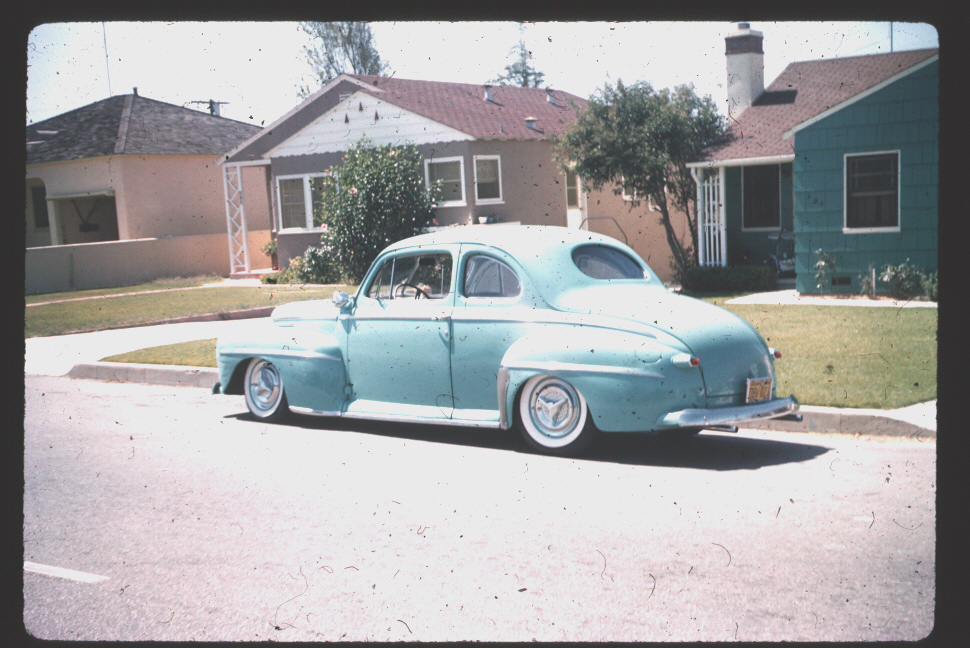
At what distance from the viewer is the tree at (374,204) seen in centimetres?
2355

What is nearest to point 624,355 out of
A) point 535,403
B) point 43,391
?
point 535,403

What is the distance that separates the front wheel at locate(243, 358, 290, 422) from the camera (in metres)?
8.57

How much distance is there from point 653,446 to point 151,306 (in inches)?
626

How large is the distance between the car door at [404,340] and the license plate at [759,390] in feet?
7.61

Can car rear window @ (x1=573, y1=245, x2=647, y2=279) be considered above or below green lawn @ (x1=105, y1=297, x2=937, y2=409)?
above

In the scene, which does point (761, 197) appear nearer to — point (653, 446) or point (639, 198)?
point (639, 198)

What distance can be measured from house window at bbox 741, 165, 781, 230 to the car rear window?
13.6 meters

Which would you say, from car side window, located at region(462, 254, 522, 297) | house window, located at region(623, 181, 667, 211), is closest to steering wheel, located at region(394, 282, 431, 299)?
car side window, located at region(462, 254, 522, 297)

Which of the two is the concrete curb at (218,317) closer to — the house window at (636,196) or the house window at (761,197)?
the house window at (636,196)

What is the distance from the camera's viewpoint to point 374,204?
23.5 m

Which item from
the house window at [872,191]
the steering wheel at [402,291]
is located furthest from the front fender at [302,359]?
the house window at [872,191]

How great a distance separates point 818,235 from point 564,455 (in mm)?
11714

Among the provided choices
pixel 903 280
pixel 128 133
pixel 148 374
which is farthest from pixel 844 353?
pixel 128 133

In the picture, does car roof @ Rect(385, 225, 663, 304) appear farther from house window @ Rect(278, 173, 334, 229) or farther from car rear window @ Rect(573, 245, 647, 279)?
house window @ Rect(278, 173, 334, 229)
